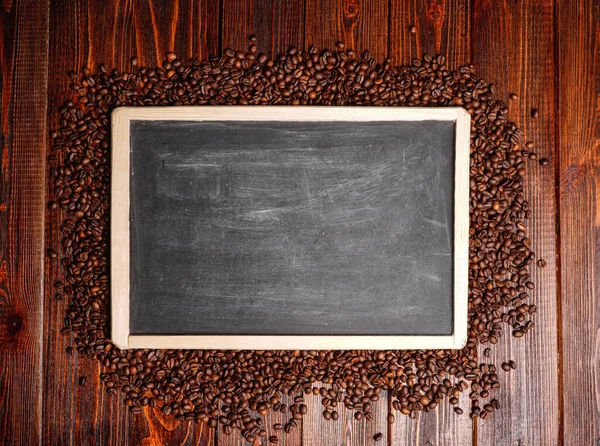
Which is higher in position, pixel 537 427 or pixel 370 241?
pixel 370 241

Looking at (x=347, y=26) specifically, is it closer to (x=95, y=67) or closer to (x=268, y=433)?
(x=95, y=67)

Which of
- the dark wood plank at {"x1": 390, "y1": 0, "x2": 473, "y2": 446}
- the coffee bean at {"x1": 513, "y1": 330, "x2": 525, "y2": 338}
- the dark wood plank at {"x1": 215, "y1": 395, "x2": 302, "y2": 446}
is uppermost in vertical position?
the dark wood plank at {"x1": 390, "y1": 0, "x2": 473, "y2": 446}

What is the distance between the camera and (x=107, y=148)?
1.31 m

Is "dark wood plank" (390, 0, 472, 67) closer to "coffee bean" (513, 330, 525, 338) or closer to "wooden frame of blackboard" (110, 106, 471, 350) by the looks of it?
"wooden frame of blackboard" (110, 106, 471, 350)

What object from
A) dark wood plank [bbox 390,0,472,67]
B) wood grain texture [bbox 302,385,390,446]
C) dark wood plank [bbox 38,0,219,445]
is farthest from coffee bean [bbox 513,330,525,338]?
dark wood plank [bbox 38,0,219,445]

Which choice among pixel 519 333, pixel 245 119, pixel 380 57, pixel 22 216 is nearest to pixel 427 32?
pixel 380 57

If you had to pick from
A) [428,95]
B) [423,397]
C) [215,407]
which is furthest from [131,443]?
[428,95]

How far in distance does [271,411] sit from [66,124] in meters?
0.90

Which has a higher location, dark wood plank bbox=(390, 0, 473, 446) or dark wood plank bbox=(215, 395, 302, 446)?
dark wood plank bbox=(390, 0, 473, 446)

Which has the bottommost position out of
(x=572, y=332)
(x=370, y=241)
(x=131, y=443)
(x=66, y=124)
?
(x=131, y=443)

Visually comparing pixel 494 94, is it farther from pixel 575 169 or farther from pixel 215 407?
pixel 215 407

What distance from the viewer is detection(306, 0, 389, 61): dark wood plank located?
1342 millimetres

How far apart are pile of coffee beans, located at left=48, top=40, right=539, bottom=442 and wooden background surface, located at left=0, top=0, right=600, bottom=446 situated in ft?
0.14

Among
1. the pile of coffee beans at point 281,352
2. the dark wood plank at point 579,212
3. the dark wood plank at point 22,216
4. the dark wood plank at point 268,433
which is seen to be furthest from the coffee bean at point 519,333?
the dark wood plank at point 22,216
